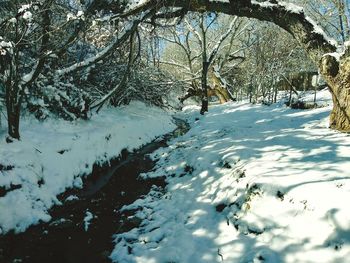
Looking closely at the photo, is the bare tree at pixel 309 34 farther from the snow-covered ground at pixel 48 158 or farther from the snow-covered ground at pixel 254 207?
the snow-covered ground at pixel 48 158

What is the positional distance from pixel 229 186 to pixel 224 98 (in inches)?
726

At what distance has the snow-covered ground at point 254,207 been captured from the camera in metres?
3.97

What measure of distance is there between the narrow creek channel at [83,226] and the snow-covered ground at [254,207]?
29 cm

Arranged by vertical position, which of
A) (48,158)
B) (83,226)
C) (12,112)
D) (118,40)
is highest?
(118,40)

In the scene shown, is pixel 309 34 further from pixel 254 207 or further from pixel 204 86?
pixel 204 86

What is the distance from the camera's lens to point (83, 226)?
6.01 meters

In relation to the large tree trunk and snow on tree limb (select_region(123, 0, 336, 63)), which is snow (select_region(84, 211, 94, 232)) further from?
the large tree trunk

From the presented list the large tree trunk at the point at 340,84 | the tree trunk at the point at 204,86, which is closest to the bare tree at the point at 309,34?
the large tree trunk at the point at 340,84

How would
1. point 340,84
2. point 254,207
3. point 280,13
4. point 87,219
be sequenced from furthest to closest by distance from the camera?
point 280,13, point 340,84, point 87,219, point 254,207

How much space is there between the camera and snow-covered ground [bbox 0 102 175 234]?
19.1 feet

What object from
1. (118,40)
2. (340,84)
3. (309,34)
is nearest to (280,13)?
(309,34)

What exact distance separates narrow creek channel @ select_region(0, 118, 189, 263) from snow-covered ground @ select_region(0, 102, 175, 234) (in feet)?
0.68

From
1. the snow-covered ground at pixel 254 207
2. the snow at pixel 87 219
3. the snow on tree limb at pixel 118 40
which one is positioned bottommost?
the snow at pixel 87 219

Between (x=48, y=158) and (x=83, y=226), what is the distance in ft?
6.42
